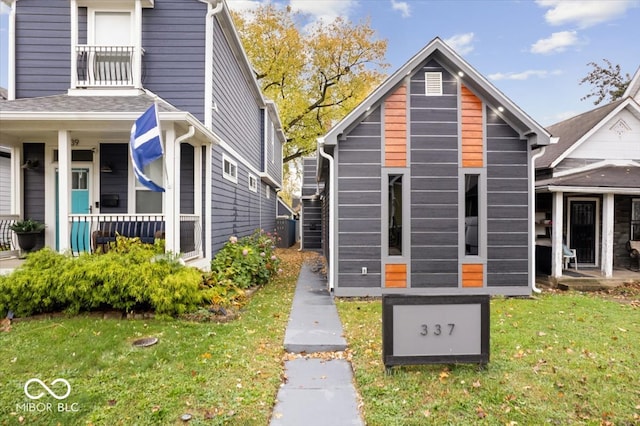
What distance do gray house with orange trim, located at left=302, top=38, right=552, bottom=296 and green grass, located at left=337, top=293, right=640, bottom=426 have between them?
1931mm

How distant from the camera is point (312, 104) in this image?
23.8 metres

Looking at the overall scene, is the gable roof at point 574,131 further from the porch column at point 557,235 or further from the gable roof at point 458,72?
the gable roof at point 458,72

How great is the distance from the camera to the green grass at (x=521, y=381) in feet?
10.3

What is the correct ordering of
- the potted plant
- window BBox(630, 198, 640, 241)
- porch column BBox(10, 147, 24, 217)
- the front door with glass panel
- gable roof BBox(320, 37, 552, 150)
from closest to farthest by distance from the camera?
the potted plant
gable roof BBox(320, 37, 552, 150)
porch column BBox(10, 147, 24, 217)
the front door with glass panel
window BBox(630, 198, 640, 241)

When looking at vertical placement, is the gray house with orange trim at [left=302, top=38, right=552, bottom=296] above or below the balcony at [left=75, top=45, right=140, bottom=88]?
below

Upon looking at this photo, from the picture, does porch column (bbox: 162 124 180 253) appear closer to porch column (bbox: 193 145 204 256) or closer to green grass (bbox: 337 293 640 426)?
porch column (bbox: 193 145 204 256)

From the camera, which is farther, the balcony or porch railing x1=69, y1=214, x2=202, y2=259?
the balcony

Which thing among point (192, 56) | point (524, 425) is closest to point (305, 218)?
point (192, 56)

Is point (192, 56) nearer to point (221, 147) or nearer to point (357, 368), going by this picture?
point (221, 147)

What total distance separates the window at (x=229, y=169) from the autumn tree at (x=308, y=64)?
42.9 feet

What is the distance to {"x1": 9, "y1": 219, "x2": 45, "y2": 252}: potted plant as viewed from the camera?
23.1 ft

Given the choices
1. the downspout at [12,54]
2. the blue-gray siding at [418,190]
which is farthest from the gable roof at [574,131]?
the downspout at [12,54]

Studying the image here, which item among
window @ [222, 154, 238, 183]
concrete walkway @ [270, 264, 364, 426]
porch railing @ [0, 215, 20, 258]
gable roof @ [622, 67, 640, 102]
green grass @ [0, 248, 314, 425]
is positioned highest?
gable roof @ [622, 67, 640, 102]

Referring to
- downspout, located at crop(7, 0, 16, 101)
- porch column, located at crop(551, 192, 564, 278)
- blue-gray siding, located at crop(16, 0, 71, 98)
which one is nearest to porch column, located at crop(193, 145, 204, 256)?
blue-gray siding, located at crop(16, 0, 71, 98)
